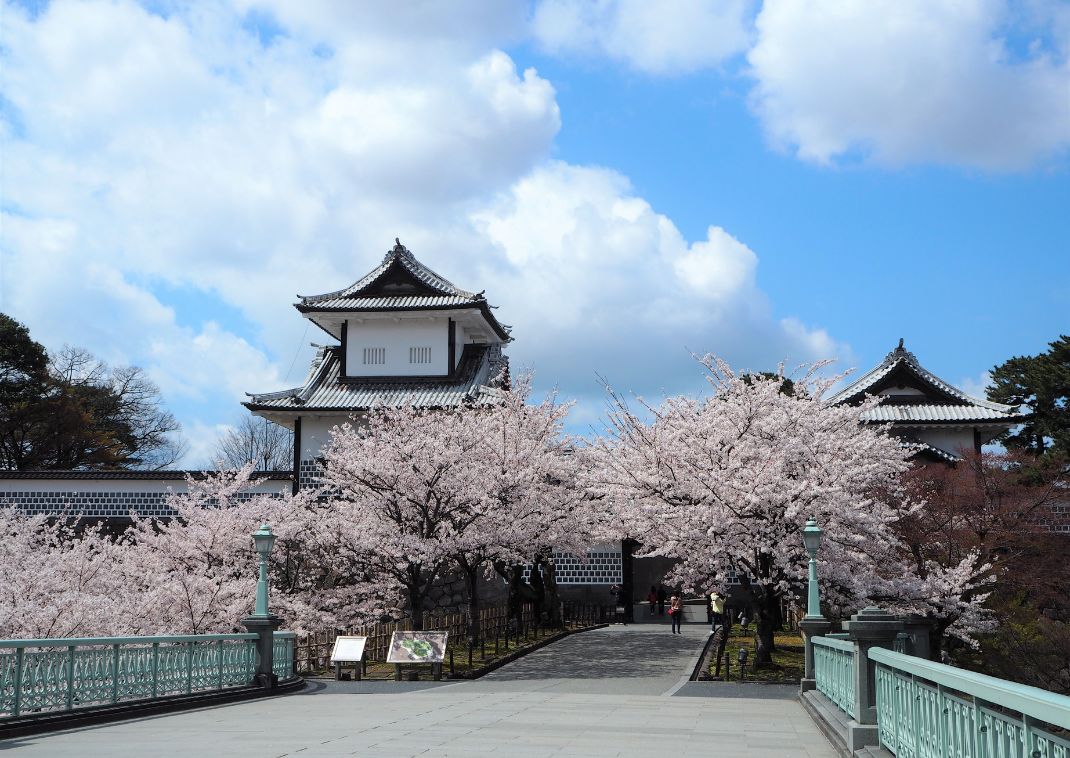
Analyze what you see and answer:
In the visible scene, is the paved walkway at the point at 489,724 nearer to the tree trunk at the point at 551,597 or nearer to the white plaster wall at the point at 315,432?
the tree trunk at the point at 551,597

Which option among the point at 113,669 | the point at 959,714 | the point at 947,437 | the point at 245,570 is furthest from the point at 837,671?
the point at 947,437

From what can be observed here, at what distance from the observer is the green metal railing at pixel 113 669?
468 inches

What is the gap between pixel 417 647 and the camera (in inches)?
836

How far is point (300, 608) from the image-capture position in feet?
81.1

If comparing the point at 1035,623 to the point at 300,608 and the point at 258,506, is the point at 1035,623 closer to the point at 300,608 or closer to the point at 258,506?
the point at 300,608

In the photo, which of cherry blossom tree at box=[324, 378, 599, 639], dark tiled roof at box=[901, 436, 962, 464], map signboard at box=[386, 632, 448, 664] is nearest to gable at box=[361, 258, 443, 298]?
cherry blossom tree at box=[324, 378, 599, 639]

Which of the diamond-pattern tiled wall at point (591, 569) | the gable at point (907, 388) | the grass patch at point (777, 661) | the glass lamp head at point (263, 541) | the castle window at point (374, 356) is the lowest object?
the grass patch at point (777, 661)

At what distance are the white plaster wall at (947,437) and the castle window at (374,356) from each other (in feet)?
65.9

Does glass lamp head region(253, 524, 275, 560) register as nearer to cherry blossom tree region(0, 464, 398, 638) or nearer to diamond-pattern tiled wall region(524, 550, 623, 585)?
cherry blossom tree region(0, 464, 398, 638)

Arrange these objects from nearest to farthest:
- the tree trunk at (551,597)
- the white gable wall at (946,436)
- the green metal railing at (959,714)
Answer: the green metal railing at (959,714)
the tree trunk at (551,597)
the white gable wall at (946,436)

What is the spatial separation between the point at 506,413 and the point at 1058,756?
928 inches

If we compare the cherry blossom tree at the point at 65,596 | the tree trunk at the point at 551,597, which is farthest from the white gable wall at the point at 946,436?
the cherry blossom tree at the point at 65,596

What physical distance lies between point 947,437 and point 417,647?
24625mm

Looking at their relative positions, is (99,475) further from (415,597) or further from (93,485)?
(415,597)
